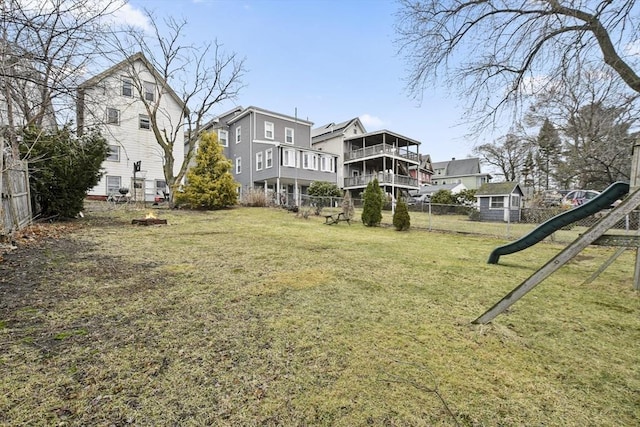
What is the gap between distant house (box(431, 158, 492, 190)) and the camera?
4728 cm

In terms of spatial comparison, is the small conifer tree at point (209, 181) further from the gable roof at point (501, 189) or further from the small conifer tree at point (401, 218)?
the gable roof at point (501, 189)

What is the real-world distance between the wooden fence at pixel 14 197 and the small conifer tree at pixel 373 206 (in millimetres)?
11029

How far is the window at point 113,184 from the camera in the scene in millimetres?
20359

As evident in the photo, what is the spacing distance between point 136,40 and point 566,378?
22222mm

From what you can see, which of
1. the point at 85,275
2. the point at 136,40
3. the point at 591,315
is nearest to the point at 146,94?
the point at 136,40

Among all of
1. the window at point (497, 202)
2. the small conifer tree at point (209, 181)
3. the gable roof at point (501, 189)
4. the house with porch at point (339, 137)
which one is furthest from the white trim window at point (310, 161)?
the window at point (497, 202)

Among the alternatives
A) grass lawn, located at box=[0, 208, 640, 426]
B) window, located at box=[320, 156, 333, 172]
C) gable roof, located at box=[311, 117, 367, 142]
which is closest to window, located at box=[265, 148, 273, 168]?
window, located at box=[320, 156, 333, 172]

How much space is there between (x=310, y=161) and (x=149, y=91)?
1316 cm

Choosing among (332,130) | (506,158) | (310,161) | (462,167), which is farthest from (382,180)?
(462,167)

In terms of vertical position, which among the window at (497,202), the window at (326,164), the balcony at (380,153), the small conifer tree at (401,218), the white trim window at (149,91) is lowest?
the small conifer tree at (401,218)

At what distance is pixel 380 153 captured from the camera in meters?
27.3

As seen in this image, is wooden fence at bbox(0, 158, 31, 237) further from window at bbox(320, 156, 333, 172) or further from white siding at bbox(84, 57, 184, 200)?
window at bbox(320, 156, 333, 172)

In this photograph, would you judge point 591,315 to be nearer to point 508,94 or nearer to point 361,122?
point 508,94

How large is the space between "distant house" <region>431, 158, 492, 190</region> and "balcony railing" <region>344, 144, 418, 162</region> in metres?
21.3
